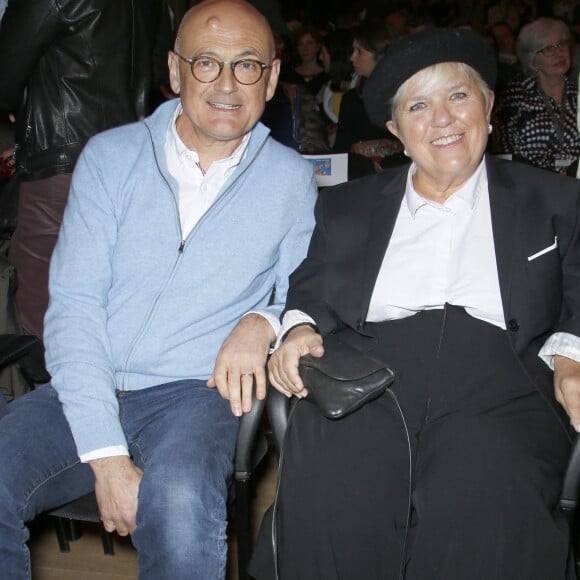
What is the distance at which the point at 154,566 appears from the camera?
5.29 ft

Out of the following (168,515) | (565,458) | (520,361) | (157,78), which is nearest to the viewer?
(168,515)

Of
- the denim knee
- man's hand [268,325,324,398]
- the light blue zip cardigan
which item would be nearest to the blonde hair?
the light blue zip cardigan

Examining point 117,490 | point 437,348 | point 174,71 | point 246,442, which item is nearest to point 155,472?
point 117,490

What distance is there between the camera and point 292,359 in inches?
Answer: 73.4

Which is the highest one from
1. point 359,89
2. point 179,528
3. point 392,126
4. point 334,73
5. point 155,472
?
point 334,73

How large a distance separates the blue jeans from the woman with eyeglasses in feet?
9.52

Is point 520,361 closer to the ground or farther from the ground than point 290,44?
closer to the ground

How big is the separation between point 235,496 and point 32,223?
131 centimetres

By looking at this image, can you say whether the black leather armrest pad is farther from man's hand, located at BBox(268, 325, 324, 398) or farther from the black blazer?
the black blazer

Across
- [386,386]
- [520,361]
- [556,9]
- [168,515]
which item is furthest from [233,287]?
[556,9]

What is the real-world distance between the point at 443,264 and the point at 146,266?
2.84 ft

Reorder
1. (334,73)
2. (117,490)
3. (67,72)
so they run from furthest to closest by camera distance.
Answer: (334,73)
(67,72)
(117,490)

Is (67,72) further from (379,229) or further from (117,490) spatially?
(117,490)

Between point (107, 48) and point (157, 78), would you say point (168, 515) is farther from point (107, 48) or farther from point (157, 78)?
point (157, 78)
